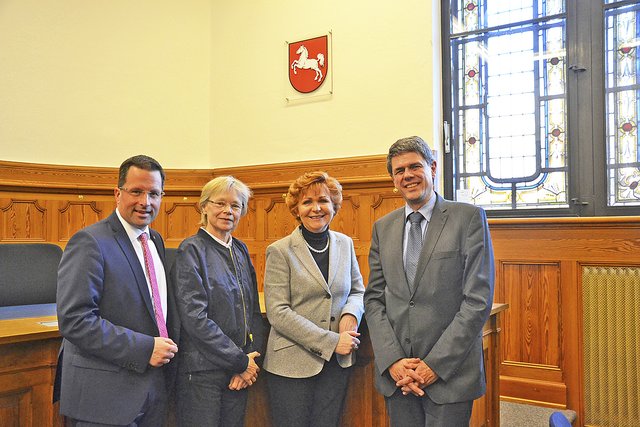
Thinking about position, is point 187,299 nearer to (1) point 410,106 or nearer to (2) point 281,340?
(2) point 281,340

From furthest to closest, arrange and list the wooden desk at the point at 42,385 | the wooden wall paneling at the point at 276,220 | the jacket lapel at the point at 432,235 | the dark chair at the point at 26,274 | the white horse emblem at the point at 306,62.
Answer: the wooden wall paneling at the point at 276,220, the white horse emblem at the point at 306,62, the dark chair at the point at 26,274, the wooden desk at the point at 42,385, the jacket lapel at the point at 432,235

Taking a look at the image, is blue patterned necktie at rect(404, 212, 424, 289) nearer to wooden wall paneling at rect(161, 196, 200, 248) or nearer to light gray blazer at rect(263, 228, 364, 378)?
light gray blazer at rect(263, 228, 364, 378)

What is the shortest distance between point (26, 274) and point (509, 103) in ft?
11.6

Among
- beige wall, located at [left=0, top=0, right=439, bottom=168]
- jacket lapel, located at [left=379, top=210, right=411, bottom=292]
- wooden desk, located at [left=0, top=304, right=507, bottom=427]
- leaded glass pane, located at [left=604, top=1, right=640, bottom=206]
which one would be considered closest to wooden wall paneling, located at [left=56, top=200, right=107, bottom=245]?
beige wall, located at [left=0, top=0, right=439, bottom=168]

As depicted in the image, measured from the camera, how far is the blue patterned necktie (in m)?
2.02

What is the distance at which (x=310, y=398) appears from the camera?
2160 millimetres

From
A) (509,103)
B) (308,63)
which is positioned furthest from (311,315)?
(308,63)

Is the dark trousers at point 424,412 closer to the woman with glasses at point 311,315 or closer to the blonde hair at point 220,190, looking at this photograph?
the woman with glasses at point 311,315

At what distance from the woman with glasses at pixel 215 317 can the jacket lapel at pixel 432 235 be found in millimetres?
681

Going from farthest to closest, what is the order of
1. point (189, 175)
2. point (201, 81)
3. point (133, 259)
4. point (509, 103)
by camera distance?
point (201, 81)
point (189, 175)
point (509, 103)
point (133, 259)

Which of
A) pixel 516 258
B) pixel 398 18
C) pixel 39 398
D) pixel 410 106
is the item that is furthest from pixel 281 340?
pixel 398 18

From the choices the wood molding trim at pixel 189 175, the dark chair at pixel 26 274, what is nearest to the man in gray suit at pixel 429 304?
the dark chair at pixel 26 274

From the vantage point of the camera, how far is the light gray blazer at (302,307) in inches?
84.1

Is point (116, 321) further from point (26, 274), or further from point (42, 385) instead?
point (26, 274)
